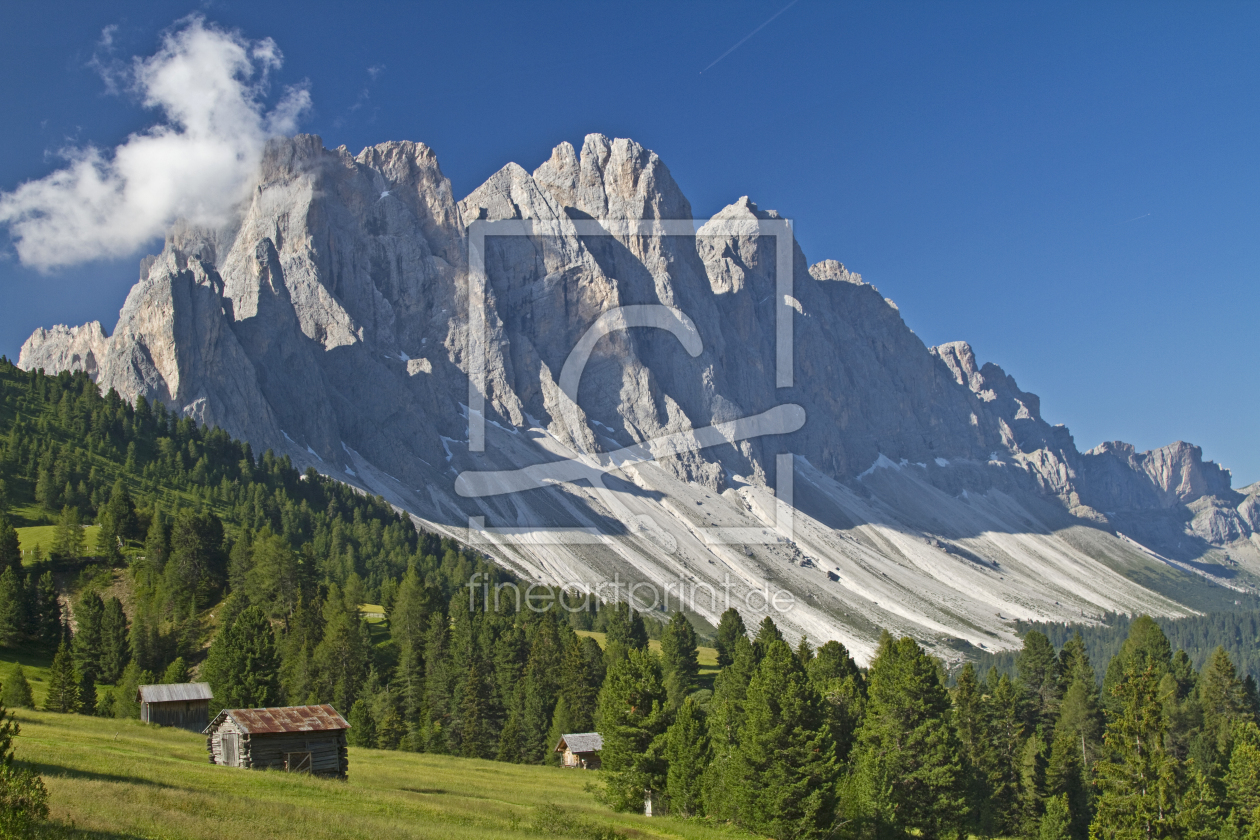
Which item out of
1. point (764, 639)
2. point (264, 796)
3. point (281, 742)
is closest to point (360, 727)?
point (281, 742)

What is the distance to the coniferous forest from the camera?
45.5 meters

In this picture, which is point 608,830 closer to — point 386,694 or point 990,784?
point 990,784

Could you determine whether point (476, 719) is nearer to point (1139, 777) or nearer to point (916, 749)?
point (916, 749)

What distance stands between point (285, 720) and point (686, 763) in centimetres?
1981

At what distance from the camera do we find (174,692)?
60844 millimetres

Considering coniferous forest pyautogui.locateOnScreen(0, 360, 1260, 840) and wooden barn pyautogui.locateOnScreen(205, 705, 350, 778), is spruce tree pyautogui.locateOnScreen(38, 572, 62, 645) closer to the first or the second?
coniferous forest pyautogui.locateOnScreen(0, 360, 1260, 840)

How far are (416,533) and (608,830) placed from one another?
13507 cm

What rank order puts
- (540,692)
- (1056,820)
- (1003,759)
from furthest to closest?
(540,692), (1003,759), (1056,820)

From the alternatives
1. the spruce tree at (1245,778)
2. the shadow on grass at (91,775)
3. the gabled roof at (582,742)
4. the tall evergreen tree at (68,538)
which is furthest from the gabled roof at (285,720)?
the tall evergreen tree at (68,538)

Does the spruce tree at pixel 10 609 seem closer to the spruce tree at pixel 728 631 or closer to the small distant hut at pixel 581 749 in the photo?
the small distant hut at pixel 581 749

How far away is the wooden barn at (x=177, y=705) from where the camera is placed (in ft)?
196

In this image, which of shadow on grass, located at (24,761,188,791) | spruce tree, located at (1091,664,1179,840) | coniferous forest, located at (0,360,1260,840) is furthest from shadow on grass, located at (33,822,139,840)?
spruce tree, located at (1091,664,1179,840)

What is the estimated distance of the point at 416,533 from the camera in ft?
544

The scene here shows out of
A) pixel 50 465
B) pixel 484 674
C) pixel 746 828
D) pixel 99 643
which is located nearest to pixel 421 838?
pixel 746 828
